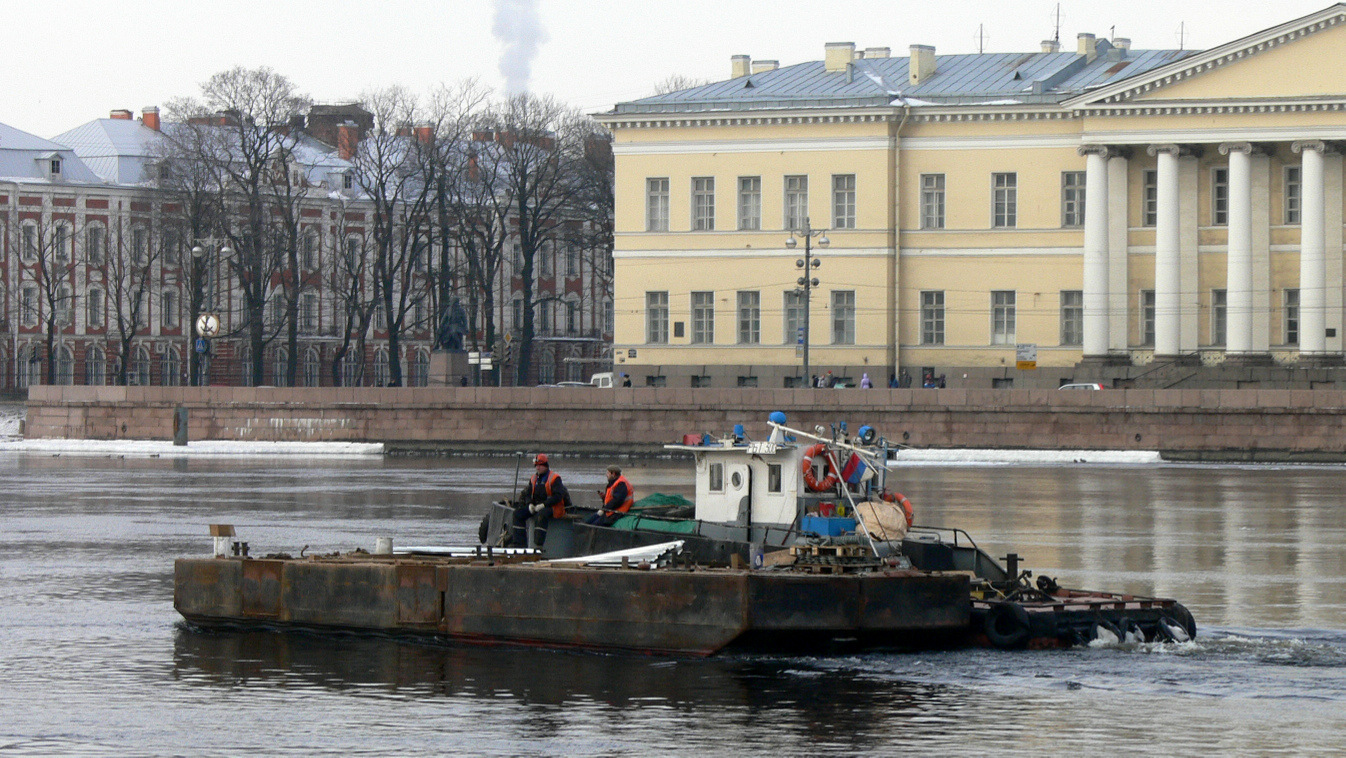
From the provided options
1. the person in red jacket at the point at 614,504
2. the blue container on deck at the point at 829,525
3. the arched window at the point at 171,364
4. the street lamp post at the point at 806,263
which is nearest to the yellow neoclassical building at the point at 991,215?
the street lamp post at the point at 806,263

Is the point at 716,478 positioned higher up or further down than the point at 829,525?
higher up

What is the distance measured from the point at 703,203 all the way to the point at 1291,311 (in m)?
19.9

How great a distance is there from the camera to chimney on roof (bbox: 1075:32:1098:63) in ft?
238

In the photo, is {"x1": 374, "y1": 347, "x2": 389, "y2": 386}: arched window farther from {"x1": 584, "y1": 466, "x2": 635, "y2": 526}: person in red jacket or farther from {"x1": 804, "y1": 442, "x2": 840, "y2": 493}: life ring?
{"x1": 804, "y1": 442, "x2": 840, "y2": 493}: life ring

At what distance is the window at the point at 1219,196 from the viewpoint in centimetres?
6712

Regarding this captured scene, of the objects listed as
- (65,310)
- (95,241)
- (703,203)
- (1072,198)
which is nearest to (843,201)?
(703,203)

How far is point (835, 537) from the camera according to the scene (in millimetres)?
20750

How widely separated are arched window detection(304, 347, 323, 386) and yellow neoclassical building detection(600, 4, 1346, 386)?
29.5m

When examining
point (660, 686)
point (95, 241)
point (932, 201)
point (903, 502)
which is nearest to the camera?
point (660, 686)

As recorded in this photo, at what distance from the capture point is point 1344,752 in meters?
14.4

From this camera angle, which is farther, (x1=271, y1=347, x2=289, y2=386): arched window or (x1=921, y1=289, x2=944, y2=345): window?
(x1=271, y1=347, x2=289, y2=386): arched window

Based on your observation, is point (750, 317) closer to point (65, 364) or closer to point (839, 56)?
point (839, 56)

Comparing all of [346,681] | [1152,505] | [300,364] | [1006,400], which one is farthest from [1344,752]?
[300,364]

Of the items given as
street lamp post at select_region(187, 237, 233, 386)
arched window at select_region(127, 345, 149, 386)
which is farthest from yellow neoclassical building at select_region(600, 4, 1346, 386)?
arched window at select_region(127, 345, 149, 386)
